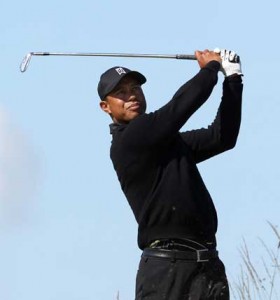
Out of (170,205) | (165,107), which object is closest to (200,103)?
Result: (165,107)

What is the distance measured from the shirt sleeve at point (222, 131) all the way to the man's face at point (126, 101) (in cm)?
37

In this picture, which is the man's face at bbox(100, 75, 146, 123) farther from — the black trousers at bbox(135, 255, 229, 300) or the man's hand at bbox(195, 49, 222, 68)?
the black trousers at bbox(135, 255, 229, 300)

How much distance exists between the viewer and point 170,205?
6.42m

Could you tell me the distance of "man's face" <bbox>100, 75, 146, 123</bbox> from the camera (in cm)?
673

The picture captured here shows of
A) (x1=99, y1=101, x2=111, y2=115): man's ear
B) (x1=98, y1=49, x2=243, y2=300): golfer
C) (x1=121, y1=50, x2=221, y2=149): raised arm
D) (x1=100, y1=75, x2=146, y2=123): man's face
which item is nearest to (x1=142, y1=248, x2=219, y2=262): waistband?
(x1=98, y1=49, x2=243, y2=300): golfer

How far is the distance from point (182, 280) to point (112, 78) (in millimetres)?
1299

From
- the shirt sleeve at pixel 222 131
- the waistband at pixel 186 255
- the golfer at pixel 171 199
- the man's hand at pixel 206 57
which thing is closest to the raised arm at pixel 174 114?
the golfer at pixel 171 199

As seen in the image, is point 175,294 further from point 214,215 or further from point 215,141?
point 215,141

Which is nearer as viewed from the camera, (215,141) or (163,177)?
(163,177)

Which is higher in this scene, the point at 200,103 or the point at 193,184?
the point at 200,103

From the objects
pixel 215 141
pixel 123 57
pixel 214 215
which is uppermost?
pixel 123 57

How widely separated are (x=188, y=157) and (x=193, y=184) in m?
0.22

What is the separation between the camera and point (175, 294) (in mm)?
6445

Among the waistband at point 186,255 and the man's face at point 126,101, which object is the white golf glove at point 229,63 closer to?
the man's face at point 126,101
